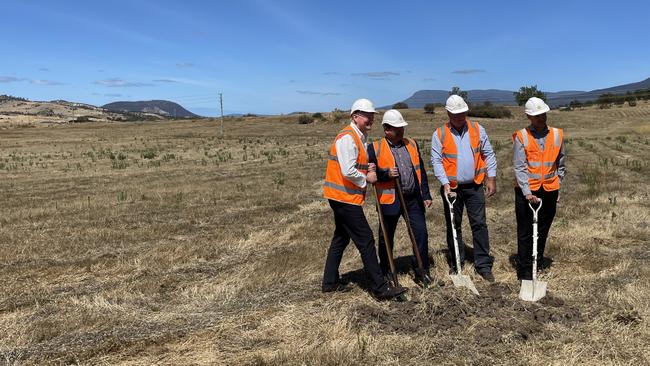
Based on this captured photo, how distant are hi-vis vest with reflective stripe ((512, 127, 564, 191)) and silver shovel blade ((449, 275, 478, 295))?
125cm

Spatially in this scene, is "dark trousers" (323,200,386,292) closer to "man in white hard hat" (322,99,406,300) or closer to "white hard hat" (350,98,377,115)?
"man in white hard hat" (322,99,406,300)

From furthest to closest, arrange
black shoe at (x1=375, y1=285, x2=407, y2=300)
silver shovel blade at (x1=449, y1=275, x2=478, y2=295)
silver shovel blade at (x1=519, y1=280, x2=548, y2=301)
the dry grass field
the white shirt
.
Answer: silver shovel blade at (x1=449, y1=275, x2=478, y2=295), black shoe at (x1=375, y1=285, x2=407, y2=300), silver shovel blade at (x1=519, y1=280, x2=548, y2=301), the white shirt, the dry grass field

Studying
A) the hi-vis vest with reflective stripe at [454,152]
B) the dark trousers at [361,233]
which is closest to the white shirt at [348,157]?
the dark trousers at [361,233]

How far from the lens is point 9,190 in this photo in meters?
14.7

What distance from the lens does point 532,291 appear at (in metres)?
5.20

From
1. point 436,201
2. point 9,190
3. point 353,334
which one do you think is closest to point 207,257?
point 353,334

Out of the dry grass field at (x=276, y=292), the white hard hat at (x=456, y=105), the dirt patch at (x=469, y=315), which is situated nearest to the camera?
the dry grass field at (x=276, y=292)

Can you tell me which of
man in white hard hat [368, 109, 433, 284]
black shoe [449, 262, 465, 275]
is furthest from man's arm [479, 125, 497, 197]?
black shoe [449, 262, 465, 275]

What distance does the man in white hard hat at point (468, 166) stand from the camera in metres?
5.88

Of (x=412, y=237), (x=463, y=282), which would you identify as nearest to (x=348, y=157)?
(x=412, y=237)

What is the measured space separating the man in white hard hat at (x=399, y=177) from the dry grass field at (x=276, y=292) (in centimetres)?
71

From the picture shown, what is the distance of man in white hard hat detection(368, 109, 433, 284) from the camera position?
18.0 ft

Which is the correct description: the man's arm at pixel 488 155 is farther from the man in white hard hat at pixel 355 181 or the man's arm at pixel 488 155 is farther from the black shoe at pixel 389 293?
the black shoe at pixel 389 293

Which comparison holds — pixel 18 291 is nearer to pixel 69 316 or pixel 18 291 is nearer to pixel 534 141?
pixel 69 316
